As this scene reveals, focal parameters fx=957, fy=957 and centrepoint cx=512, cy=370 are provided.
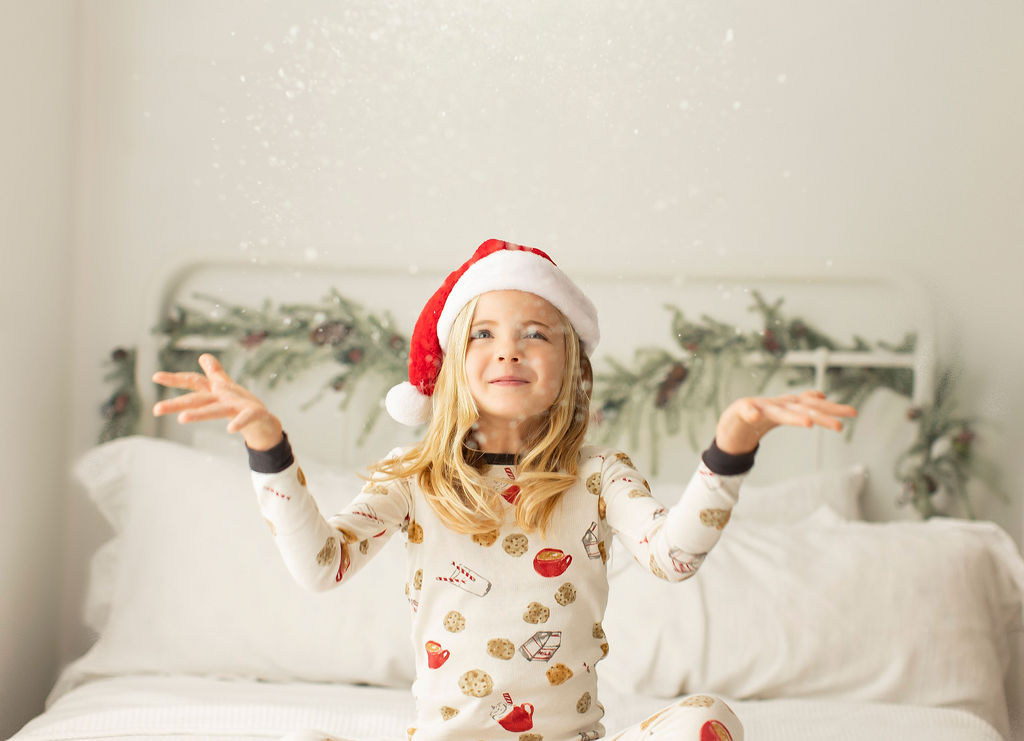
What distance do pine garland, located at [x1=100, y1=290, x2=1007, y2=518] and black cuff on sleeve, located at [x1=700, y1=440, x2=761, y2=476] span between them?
34.0 inches

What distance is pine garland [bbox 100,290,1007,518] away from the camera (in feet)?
5.17

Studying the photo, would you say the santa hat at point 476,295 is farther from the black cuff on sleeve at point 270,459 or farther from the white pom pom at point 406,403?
the black cuff on sleeve at point 270,459

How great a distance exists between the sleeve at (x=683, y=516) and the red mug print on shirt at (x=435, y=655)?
18 cm

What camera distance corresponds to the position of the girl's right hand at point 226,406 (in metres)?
0.67

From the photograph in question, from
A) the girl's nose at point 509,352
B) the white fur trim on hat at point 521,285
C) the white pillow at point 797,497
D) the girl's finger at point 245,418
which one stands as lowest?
the white pillow at point 797,497

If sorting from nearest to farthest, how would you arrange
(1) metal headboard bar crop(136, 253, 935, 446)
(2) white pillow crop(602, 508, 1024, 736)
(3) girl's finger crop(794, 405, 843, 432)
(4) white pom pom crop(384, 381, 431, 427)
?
(3) girl's finger crop(794, 405, 843, 432) < (4) white pom pom crop(384, 381, 431, 427) < (2) white pillow crop(602, 508, 1024, 736) < (1) metal headboard bar crop(136, 253, 935, 446)

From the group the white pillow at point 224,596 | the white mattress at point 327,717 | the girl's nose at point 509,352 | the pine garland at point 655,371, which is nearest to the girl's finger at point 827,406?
the girl's nose at point 509,352

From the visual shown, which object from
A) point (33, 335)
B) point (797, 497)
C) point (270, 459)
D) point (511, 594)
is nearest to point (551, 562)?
point (511, 594)

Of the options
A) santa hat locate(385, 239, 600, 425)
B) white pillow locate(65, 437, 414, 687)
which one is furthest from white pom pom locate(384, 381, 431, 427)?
white pillow locate(65, 437, 414, 687)

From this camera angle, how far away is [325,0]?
Result: 5.08 feet

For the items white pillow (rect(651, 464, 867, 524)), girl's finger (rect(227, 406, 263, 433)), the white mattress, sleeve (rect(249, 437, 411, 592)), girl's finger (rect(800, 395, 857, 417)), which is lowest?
the white mattress

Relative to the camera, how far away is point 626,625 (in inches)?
49.9

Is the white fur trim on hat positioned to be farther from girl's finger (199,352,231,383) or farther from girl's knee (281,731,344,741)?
girl's knee (281,731,344,741)

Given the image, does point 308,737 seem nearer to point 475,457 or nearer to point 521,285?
point 475,457
